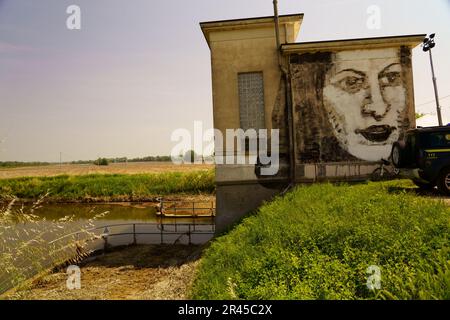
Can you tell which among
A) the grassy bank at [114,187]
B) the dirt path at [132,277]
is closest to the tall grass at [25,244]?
the dirt path at [132,277]

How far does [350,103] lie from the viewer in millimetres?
12898

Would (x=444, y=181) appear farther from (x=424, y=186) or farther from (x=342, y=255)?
(x=342, y=255)

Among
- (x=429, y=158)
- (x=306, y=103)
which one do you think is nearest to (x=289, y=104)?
(x=306, y=103)

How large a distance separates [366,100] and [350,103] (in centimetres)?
75

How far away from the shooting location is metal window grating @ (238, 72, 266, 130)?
1307 cm

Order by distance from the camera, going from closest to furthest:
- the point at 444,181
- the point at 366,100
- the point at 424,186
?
the point at 444,181 → the point at 424,186 → the point at 366,100

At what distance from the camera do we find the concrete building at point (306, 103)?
502 inches

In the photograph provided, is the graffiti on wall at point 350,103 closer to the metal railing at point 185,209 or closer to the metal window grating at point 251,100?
the metal window grating at point 251,100

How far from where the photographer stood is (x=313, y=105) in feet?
42.5

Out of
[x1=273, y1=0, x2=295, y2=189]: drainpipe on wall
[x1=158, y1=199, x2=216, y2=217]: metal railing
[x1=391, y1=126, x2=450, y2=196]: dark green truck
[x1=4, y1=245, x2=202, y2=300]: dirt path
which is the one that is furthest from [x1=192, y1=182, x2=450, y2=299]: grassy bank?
[x1=158, y1=199, x2=216, y2=217]: metal railing

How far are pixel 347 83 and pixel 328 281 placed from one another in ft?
36.2

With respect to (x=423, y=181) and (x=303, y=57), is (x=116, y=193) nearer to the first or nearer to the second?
(x=303, y=57)

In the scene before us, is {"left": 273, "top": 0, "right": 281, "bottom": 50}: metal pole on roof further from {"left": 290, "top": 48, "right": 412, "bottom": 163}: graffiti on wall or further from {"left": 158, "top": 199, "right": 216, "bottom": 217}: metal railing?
{"left": 158, "top": 199, "right": 216, "bottom": 217}: metal railing
